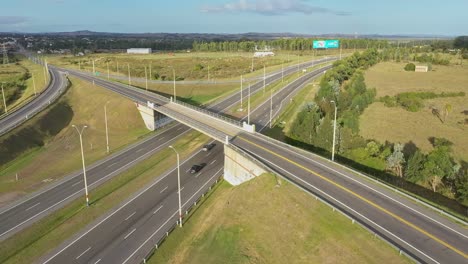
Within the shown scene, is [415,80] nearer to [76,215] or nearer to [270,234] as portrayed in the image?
[270,234]

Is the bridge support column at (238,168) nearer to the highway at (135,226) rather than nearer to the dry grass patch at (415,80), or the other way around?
the highway at (135,226)

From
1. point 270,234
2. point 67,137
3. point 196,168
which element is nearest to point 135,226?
point 196,168

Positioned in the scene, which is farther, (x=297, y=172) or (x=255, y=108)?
(x=255, y=108)

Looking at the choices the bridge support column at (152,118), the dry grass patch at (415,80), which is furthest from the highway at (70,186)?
the dry grass patch at (415,80)

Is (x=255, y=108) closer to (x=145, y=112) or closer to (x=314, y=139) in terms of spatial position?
(x=145, y=112)

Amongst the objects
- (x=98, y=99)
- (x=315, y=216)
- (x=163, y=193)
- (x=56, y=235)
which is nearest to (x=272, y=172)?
(x=315, y=216)

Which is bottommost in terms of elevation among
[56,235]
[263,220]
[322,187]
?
[56,235]
